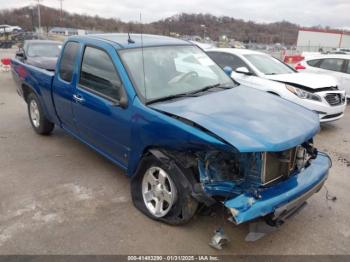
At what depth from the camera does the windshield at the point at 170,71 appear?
354 cm

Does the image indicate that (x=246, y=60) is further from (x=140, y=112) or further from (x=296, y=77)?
(x=140, y=112)

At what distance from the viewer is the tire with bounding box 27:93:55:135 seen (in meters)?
5.70

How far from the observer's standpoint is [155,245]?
120 inches

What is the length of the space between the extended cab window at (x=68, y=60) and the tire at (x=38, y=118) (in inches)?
49.8

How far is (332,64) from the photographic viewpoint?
9977 millimetres

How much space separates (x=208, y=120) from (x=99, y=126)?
1.58 m

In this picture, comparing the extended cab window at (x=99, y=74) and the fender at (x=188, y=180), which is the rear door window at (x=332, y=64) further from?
the fender at (x=188, y=180)

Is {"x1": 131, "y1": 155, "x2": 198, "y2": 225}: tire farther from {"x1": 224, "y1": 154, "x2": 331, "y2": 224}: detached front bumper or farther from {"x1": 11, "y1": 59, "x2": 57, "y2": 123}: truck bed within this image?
{"x1": 11, "y1": 59, "x2": 57, "y2": 123}: truck bed

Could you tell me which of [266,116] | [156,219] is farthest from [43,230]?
[266,116]

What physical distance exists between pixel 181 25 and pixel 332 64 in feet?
16.2

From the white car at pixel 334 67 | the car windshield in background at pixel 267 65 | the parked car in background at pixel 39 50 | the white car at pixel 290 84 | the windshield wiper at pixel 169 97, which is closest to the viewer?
the windshield wiper at pixel 169 97

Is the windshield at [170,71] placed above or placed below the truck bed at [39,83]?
above

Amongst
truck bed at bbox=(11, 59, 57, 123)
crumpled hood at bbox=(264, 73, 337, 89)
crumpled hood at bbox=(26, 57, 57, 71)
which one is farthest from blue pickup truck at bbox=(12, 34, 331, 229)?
crumpled hood at bbox=(264, 73, 337, 89)

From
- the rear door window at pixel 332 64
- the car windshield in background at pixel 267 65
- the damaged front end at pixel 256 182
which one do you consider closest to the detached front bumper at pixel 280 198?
the damaged front end at pixel 256 182
